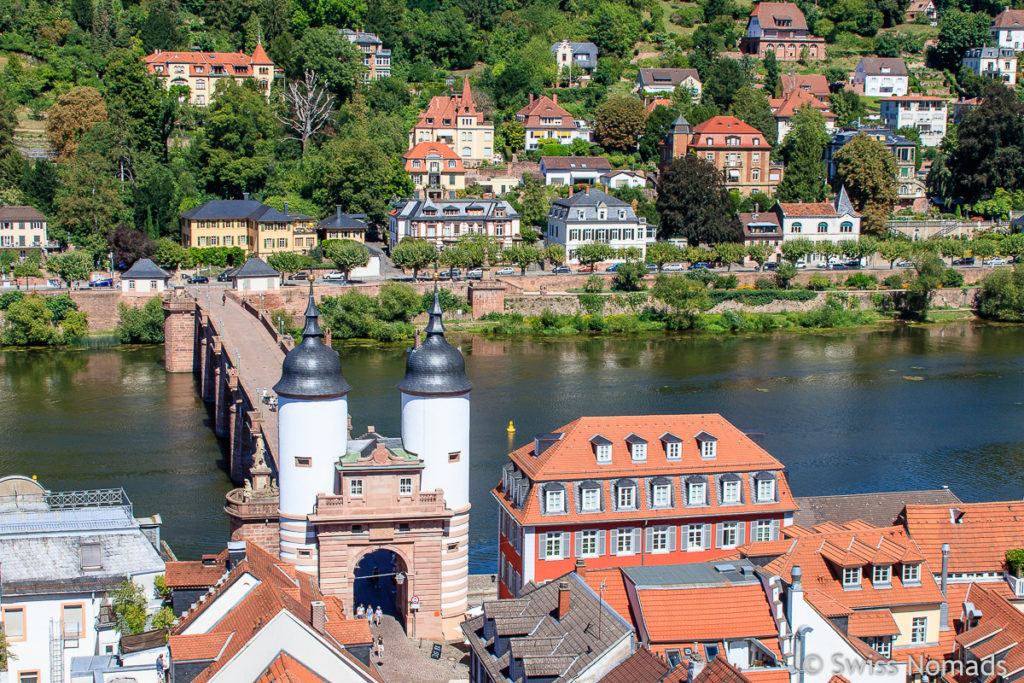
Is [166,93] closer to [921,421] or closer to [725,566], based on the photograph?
[921,421]

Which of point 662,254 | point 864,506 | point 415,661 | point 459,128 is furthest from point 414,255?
point 415,661

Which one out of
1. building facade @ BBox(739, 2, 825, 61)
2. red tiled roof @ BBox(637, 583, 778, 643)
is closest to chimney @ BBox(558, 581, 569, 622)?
red tiled roof @ BBox(637, 583, 778, 643)

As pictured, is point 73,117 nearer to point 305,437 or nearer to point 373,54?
point 373,54

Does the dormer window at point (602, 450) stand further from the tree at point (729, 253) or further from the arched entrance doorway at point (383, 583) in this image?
the tree at point (729, 253)

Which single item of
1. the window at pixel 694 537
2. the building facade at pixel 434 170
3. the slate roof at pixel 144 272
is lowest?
the window at pixel 694 537

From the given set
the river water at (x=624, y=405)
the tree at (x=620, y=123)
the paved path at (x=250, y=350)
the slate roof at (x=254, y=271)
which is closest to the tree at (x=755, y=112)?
the tree at (x=620, y=123)

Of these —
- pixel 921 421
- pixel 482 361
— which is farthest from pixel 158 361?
pixel 921 421

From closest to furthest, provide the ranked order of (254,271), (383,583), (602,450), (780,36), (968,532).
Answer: (968,532), (602,450), (383,583), (254,271), (780,36)
